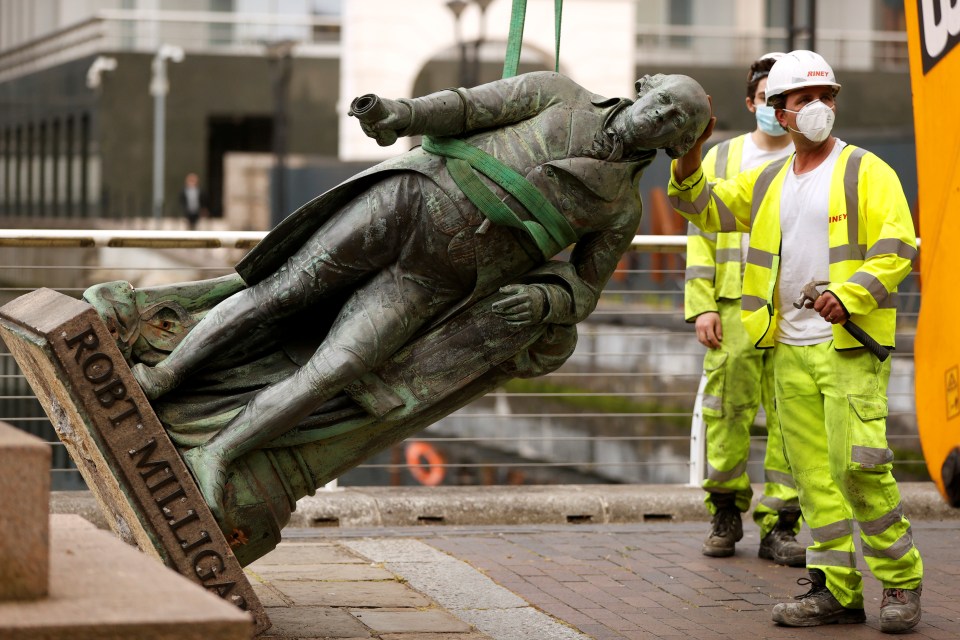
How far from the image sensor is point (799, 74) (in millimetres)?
5770

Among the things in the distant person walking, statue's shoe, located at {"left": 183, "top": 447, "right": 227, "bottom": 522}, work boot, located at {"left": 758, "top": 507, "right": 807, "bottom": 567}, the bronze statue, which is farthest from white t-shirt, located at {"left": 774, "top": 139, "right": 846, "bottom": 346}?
the distant person walking

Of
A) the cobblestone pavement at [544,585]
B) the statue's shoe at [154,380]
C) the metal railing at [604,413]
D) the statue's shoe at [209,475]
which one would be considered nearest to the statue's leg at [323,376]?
the statue's shoe at [209,475]

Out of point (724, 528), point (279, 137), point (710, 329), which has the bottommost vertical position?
point (724, 528)

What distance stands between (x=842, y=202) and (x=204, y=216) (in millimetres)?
29500

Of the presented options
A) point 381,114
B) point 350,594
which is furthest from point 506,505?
point 381,114

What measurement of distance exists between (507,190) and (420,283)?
44 centimetres

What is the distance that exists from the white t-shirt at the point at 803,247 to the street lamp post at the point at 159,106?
29.8 m

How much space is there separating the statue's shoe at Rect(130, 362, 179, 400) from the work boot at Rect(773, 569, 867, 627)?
230cm

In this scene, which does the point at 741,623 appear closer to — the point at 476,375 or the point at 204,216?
the point at 476,375

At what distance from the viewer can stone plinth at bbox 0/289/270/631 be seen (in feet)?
16.5

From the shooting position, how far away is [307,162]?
102 ft

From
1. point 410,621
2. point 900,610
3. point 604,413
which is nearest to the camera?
point 410,621

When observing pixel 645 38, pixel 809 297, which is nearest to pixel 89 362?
pixel 809 297

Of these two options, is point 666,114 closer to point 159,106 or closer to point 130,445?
point 130,445
